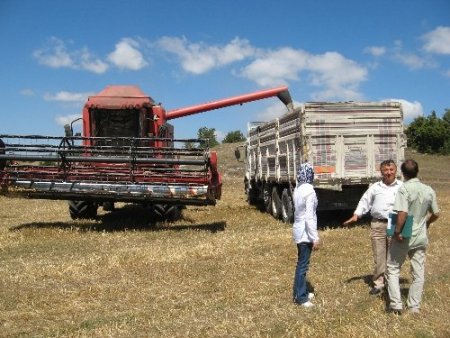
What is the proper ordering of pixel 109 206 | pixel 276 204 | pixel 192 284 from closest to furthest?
pixel 192 284, pixel 276 204, pixel 109 206

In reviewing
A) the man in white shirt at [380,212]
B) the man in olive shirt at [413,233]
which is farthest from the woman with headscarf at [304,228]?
the man in olive shirt at [413,233]

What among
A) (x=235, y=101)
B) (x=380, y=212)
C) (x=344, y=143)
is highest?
(x=235, y=101)

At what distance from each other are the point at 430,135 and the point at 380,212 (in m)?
53.0

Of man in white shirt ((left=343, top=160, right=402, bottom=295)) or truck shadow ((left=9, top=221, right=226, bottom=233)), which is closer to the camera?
man in white shirt ((left=343, top=160, right=402, bottom=295))

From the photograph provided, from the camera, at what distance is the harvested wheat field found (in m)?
4.83

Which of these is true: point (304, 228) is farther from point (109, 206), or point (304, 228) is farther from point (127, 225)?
point (109, 206)

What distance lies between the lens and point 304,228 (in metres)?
5.55

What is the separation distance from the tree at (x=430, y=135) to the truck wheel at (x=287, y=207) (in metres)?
44.6

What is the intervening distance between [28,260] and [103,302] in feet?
9.10

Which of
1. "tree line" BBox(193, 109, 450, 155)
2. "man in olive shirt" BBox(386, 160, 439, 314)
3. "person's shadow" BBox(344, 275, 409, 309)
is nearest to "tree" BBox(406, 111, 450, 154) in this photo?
"tree line" BBox(193, 109, 450, 155)

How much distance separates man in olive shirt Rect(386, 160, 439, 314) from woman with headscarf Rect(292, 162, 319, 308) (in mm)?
811

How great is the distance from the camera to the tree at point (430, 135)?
179 ft

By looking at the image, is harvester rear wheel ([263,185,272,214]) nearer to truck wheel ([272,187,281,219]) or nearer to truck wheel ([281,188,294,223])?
truck wheel ([272,187,281,219])

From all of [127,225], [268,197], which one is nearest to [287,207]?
[268,197]
